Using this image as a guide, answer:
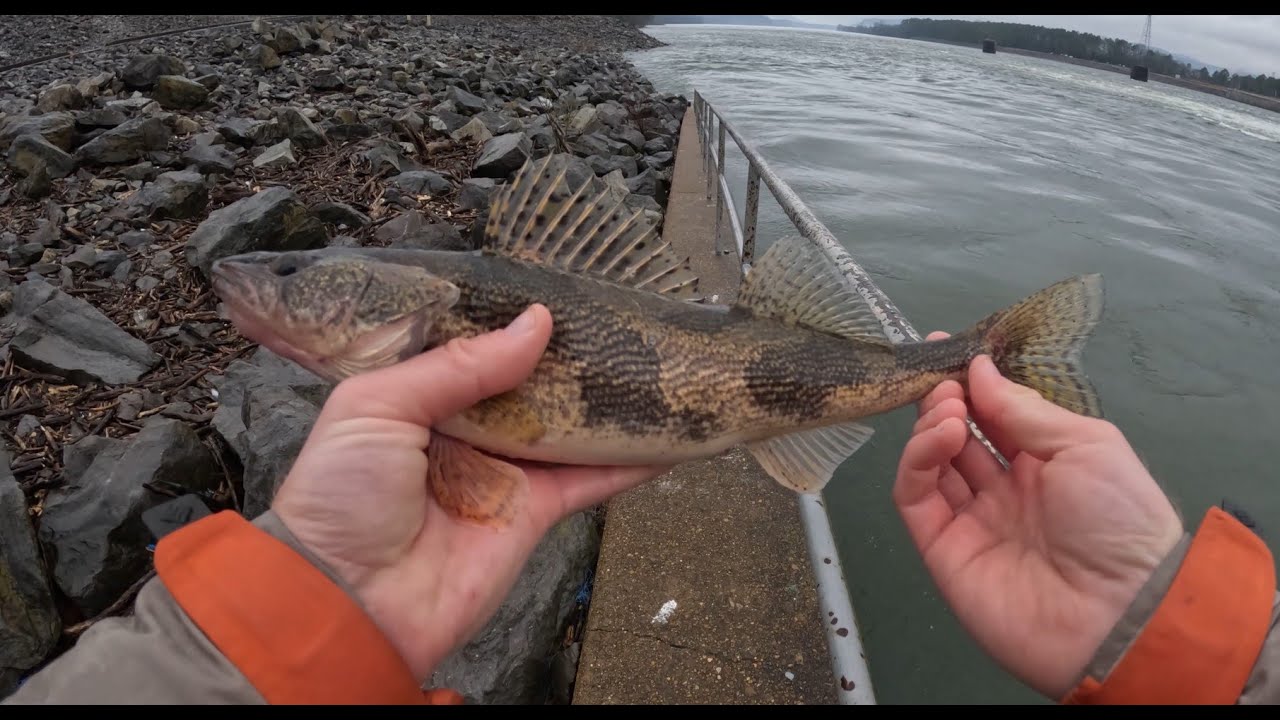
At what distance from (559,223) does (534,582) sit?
69.5 inches

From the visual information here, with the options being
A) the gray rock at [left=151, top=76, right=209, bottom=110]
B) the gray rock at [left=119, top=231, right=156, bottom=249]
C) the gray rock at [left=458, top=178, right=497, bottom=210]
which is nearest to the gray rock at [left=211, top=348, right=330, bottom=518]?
the gray rock at [left=119, top=231, right=156, bottom=249]

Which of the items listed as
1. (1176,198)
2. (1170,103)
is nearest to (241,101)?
(1176,198)

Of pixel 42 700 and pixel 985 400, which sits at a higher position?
pixel 985 400

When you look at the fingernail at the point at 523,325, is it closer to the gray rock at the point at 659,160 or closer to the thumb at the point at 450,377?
the thumb at the point at 450,377

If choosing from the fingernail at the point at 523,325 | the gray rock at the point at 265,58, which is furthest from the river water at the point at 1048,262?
the gray rock at the point at 265,58

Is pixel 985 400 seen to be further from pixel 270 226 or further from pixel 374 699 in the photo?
pixel 270 226

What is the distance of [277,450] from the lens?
3369mm

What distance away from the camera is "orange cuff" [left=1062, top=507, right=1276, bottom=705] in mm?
1634

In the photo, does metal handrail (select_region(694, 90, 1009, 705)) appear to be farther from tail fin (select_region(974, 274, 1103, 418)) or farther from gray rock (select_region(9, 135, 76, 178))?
gray rock (select_region(9, 135, 76, 178))

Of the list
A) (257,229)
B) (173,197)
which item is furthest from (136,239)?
(257,229)

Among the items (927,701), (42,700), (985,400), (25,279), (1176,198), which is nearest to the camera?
(42,700)

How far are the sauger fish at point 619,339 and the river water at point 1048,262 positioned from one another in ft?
3.12

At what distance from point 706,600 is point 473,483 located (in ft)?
4.67

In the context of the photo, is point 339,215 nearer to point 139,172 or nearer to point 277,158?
point 277,158
